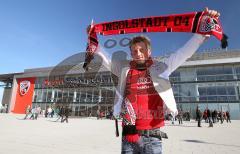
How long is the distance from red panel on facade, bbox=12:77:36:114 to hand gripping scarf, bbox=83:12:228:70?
52638 millimetres

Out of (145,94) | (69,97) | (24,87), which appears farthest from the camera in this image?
(24,87)

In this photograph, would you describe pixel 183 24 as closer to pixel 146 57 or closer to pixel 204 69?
pixel 146 57

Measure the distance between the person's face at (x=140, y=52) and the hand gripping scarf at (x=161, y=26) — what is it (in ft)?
2.16

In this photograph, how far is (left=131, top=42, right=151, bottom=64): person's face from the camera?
9.93 feet

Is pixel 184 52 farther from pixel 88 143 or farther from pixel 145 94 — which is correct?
pixel 88 143

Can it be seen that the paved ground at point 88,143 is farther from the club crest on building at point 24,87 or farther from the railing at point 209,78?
the club crest on building at point 24,87

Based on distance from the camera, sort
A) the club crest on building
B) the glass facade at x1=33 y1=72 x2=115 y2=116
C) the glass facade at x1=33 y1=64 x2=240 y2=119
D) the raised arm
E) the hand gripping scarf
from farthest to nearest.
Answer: the club crest on building < the glass facade at x1=33 y1=72 x2=115 y2=116 < the glass facade at x1=33 y1=64 x2=240 y2=119 < the hand gripping scarf < the raised arm

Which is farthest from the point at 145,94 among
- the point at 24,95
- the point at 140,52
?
the point at 24,95

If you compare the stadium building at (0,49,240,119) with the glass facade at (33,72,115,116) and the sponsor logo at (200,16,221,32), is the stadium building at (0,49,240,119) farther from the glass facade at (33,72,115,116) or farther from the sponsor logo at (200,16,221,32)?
the sponsor logo at (200,16,221,32)

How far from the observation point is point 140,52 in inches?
119

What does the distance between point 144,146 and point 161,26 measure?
73.1 inches

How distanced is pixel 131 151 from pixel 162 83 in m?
0.90

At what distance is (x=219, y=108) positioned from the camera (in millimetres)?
35438

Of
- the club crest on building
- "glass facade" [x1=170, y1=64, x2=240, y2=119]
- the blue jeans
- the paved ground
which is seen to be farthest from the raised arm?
the club crest on building
